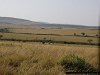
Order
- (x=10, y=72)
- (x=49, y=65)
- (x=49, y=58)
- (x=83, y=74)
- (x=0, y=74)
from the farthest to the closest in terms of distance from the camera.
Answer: (x=49, y=58)
(x=49, y=65)
(x=83, y=74)
(x=10, y=72)
(x=0, y=74)

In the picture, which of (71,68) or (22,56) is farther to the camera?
(22,56)

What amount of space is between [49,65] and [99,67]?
72.9 inches

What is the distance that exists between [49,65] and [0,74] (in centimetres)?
270

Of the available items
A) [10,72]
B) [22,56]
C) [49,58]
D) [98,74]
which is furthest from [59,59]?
[10,72]

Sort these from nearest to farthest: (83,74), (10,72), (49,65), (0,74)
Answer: (0,74) → (10,72) → (83,74) → (49,65)

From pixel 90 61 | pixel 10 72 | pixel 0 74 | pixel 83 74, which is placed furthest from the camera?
Result: pixel 90 61

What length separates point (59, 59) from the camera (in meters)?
9.65

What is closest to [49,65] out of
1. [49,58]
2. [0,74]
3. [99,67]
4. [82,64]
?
[49,58]

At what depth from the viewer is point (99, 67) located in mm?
9398

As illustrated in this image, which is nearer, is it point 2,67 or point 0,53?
point 2,67

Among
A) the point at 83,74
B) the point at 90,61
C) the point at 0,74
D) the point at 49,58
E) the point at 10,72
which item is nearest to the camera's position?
the point at 0,74

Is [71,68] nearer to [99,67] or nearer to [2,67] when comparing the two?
[99,67]

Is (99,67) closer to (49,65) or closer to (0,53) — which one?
(49,65)

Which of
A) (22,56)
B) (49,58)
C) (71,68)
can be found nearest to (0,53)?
(22,56)
